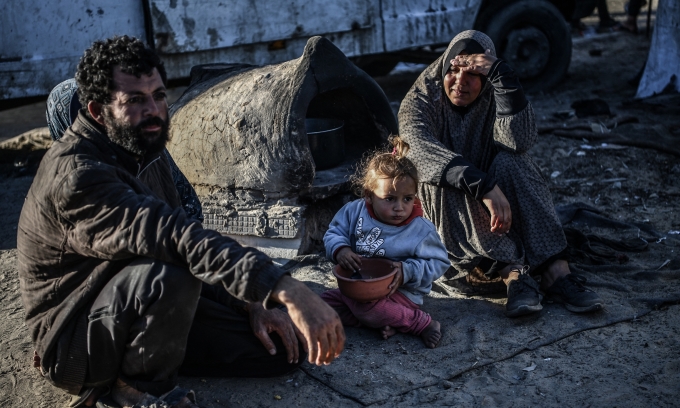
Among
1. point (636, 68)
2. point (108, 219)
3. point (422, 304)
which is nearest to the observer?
point (108, 219)

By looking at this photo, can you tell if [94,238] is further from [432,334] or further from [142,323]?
[432,334]

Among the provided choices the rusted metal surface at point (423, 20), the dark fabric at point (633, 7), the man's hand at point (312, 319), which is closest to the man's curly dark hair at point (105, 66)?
the man's hand at point (312, 319)

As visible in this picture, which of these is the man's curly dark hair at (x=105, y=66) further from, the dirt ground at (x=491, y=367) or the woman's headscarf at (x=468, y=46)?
the woman's headscarf at (x=468, y=46)

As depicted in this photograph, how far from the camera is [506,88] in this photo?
368 centimetres

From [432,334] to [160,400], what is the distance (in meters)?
1.32

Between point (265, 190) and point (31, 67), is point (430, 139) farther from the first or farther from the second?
point (31, 67)

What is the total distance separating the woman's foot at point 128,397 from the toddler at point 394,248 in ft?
3.40

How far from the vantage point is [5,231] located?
16.5ft

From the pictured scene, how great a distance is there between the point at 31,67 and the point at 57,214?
14.6 ft

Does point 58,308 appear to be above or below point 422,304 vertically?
above

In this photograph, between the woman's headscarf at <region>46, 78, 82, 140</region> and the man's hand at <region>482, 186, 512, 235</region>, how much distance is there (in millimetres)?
1994

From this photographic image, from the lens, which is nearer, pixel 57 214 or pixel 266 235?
pixel 57 214

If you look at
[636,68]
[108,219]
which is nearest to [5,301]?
[108,219]

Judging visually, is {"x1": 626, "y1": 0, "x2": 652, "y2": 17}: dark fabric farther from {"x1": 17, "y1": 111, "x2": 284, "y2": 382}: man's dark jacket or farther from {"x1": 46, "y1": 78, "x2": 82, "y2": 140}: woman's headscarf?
{"x1": 17, "y1": 111, "x2": 284, "y2": 382}: man's dark jacket
